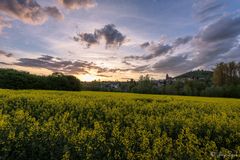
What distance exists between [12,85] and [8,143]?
56493 millimetres

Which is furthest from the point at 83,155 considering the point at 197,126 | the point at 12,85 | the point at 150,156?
the point at 12,85

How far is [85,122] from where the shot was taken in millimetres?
12109

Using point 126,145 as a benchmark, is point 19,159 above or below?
below

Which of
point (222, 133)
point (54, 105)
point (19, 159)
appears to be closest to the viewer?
point (19, 159)

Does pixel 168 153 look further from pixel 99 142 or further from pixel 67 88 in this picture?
pixel 67 88

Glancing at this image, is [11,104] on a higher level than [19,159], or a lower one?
higher

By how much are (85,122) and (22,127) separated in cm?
385

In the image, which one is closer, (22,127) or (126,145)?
(126,145)

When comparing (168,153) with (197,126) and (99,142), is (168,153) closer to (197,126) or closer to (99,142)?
(99,142)

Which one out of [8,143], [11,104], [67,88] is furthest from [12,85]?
[8,143]

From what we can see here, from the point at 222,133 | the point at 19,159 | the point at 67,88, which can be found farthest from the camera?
the point at 67,88

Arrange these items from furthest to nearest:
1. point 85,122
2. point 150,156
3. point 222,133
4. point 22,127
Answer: point 85,122 → point 222,133 → point 22,127 → point 150,156

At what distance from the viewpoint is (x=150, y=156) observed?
6.41m

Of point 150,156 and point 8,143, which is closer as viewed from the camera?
point 150,156
